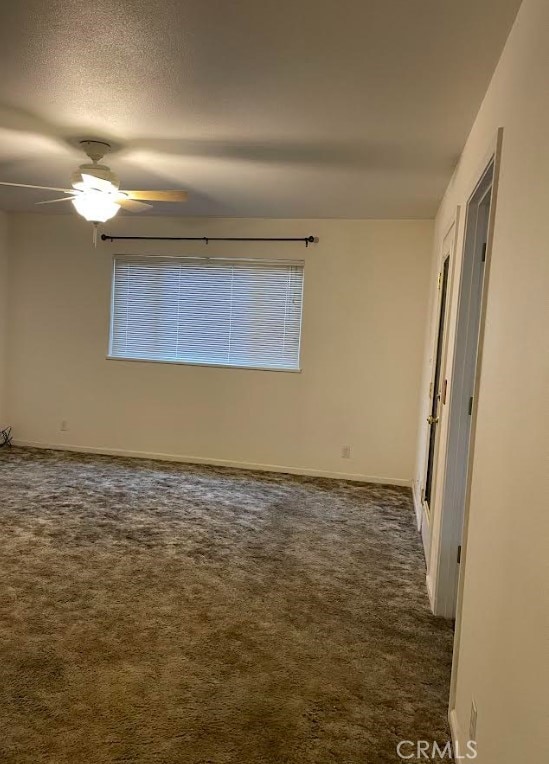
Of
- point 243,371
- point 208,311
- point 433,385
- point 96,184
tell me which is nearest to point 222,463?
point 243,371

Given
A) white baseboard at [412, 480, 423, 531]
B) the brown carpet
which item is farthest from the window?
the brown carpet

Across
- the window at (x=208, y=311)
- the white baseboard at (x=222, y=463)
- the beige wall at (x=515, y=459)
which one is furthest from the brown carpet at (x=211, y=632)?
the window at (x=208, y=311)

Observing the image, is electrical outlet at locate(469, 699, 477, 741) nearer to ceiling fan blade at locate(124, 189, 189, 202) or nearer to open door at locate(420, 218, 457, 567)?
open door at locate(420, 218, 457, 567)

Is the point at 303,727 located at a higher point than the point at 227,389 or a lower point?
lower

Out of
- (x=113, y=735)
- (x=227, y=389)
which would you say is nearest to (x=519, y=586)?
(x=113, y=735)

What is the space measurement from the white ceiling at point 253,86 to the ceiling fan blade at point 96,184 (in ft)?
0.82

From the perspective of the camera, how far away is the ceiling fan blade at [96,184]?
327cm

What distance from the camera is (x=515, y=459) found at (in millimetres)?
1436

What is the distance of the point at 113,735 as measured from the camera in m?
1.98

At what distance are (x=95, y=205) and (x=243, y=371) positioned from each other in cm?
266

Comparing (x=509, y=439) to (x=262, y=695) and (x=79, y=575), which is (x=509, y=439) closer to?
(x=262, y=695)

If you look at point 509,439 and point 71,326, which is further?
point 71,326

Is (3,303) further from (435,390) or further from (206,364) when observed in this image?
(435,390)

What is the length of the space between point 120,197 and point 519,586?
3207 mm
